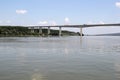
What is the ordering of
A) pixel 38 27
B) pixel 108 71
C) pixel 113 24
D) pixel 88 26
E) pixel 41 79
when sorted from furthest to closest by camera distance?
pixel 38 27 → pixel 88 26 → pixel 113 24 → pixel 108 71 → pixel 41 79

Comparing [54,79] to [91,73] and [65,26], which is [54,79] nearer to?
[91,73]

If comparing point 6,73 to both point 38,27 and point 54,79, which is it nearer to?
point 54,79

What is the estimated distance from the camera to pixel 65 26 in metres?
176

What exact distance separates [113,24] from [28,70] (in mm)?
131306

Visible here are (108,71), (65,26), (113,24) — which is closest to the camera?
(108,71)

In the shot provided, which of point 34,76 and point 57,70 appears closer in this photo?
point 34,76

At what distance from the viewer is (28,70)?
15570 millimetres

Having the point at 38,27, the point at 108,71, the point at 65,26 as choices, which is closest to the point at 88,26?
the point at 65,26

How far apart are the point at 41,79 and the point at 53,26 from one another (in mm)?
168656

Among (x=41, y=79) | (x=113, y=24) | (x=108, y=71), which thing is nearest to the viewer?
(x=41, y=79)

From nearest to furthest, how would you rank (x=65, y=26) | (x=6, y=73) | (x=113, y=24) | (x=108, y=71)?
1. (x=6, y=73)
2. (x=108, y=71)
3. (x=113, y=24)
4. (x=65, y=26)

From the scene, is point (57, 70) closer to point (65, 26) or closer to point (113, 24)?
point (113, 24)

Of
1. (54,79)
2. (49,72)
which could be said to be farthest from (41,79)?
(49,72)

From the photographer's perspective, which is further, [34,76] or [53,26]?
[53,26]
